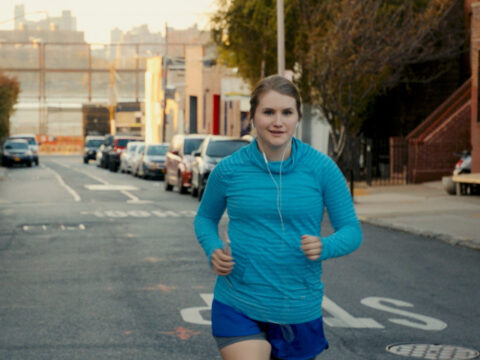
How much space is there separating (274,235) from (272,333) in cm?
44

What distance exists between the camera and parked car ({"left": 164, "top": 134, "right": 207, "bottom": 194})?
31203mm

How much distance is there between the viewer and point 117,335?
8.44 m

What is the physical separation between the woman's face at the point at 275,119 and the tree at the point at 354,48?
893 inches

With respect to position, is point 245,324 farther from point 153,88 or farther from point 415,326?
point 153,88

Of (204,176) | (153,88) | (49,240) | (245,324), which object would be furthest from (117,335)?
(153,88)

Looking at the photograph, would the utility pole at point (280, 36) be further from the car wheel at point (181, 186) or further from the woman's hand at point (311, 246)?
the woman's hand at point (311, 246)

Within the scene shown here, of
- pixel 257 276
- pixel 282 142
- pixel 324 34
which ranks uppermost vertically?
pixel 324 34

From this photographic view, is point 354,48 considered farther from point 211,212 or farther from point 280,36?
point 211,212

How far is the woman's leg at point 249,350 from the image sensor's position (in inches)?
168

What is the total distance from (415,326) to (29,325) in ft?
11.2

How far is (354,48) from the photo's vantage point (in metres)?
28.5

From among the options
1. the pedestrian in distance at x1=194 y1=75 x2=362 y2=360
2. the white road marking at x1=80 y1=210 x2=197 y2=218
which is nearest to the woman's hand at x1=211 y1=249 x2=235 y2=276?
the pedestrian in distance at x1=194 y1=75 x2=362 y2=360

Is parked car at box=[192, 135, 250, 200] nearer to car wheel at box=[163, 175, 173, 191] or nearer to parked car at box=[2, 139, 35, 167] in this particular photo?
car wheel at box=[163, 175, 173, 191]

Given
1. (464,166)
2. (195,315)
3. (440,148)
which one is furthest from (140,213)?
(195,315)
